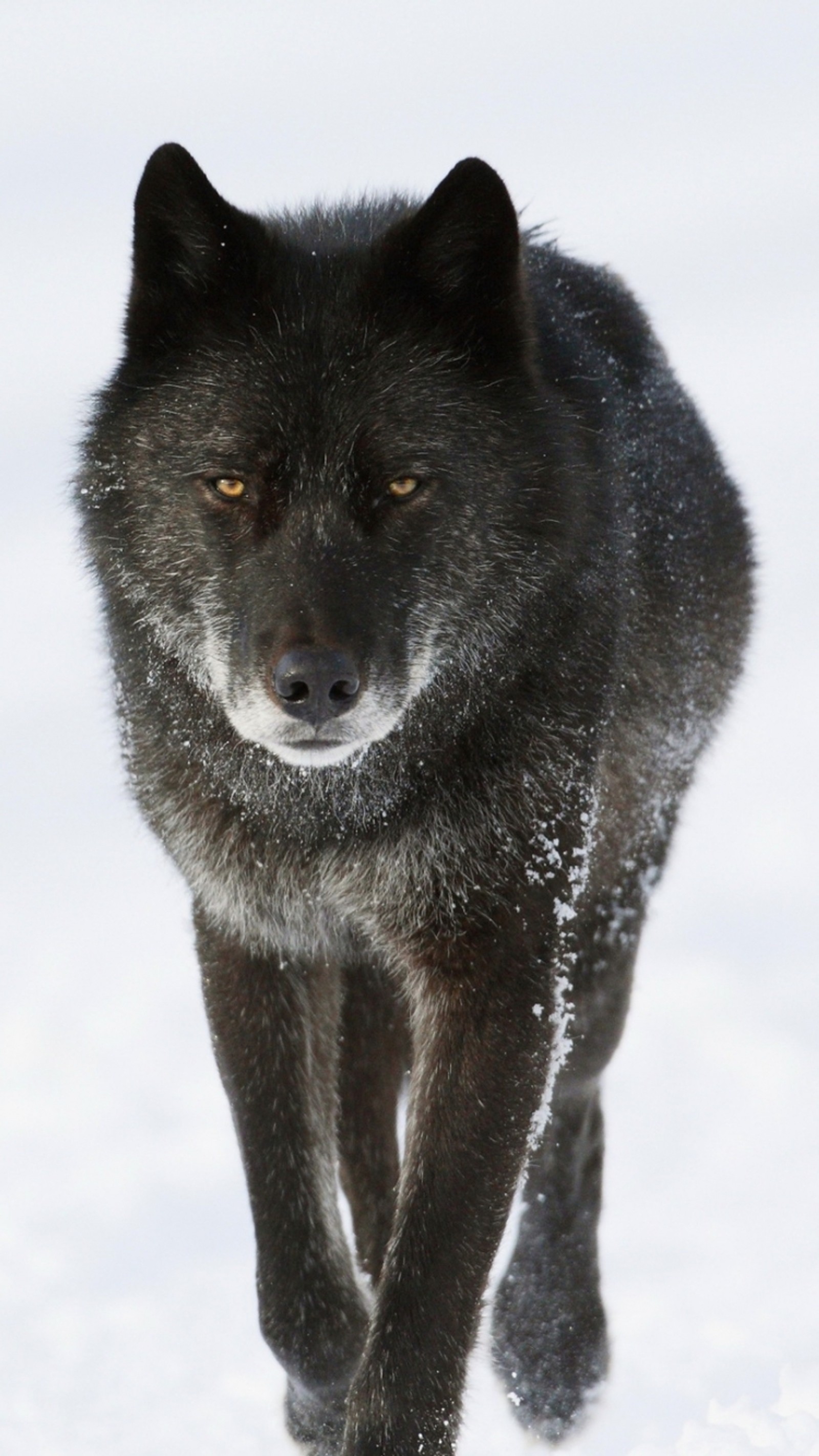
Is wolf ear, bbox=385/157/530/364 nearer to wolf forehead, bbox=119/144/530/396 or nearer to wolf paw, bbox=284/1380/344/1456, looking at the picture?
wolf forehead, bbox=119/144/530/396

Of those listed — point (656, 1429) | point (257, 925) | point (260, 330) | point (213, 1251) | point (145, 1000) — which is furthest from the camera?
point (145, 1000)

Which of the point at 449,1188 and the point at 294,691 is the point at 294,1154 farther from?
the point at 294,691

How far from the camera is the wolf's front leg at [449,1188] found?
3.76m

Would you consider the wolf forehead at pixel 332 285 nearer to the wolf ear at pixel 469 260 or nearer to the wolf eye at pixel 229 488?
the wolf ear at pixel 469 260

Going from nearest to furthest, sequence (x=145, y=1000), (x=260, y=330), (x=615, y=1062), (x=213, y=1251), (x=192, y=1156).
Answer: (x=260, y=330)
(x=213, y=1251)
(x=192, y=1156)
(x=615, y=1062)
(x=145, y=1000)

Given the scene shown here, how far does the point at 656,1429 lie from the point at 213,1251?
1.55 m

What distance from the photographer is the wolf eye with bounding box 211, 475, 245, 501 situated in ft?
12.2

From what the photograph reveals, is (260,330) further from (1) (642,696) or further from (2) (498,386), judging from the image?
(1) (642,696)

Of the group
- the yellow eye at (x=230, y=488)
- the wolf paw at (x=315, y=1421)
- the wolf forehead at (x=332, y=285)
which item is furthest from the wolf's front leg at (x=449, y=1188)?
the wolf forehead at (x=332, y=285)

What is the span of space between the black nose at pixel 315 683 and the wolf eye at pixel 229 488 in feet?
1.38

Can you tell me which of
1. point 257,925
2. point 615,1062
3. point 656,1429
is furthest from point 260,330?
point 615,1062

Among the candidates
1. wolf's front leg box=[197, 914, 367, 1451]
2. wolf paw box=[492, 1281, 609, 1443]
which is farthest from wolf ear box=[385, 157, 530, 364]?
wolf paw box=[492, 1281, 609, 1443]

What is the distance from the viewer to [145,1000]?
7441mm

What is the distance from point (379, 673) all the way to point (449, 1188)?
3.47 ft
